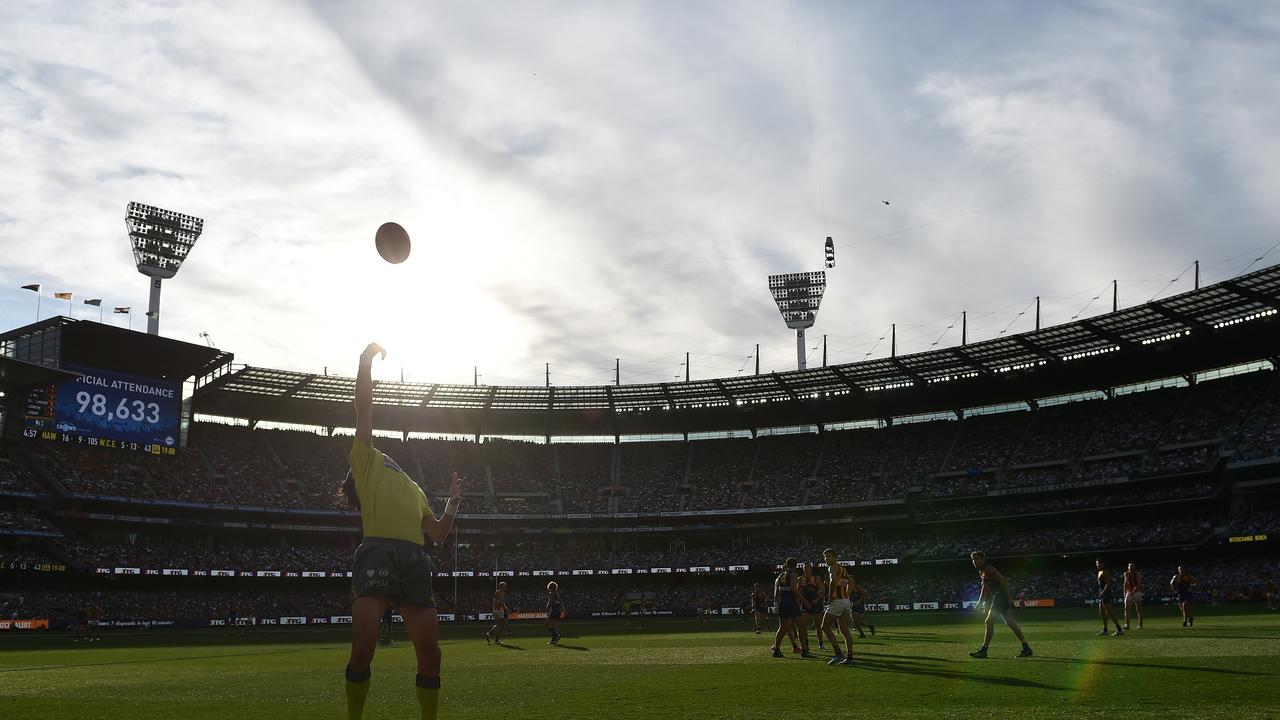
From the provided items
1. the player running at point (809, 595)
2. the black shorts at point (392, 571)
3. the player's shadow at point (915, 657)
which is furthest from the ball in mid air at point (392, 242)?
the player running at point (809, 595)

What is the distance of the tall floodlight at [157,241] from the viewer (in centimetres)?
7106

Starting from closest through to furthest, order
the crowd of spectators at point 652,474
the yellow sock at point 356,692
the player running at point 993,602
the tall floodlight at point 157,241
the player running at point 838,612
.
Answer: the yellow sock at point 356,692
the player running at point 838,612
the player running at point 993,602
the tall floodlight at point 157,241
the crowd of spectators at point 652,474

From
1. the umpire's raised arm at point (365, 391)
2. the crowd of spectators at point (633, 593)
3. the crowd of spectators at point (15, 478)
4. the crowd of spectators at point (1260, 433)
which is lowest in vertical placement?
the crowd of spectators at point (633, 593)

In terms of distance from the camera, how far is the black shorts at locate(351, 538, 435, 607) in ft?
25.2

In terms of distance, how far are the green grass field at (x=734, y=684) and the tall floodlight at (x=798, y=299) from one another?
200 feet

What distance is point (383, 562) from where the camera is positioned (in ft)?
25.4

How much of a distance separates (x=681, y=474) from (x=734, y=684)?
70.9 meters

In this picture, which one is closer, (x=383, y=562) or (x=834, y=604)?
(x=383, y=562)

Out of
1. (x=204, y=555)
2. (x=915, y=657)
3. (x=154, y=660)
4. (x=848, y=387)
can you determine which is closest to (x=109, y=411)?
(x=204, y=555)

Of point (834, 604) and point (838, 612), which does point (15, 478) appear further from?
point (838, 612)

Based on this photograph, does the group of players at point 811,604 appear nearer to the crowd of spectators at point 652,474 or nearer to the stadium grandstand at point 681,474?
the stadium grandstand at point 681,474

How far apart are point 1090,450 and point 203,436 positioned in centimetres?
6791

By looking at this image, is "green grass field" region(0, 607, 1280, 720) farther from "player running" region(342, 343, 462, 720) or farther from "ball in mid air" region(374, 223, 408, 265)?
"ball in mid air" region(374, 223, 408, 265)

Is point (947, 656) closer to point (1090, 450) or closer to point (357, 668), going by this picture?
point (357, 668)
